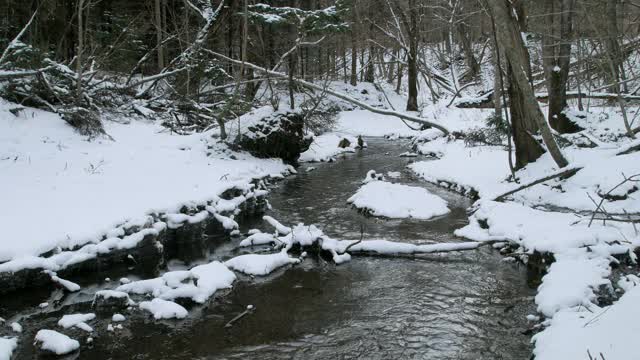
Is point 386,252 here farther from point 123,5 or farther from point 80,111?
point 123,5

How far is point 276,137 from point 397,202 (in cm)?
513

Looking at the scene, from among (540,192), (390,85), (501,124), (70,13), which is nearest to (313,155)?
(501,124)

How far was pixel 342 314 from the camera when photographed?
5.55m

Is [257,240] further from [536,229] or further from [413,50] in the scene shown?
[413,50]

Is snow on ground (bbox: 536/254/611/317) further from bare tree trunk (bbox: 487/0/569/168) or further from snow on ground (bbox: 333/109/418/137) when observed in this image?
snow on ground (bbox: 333/109/418/137)

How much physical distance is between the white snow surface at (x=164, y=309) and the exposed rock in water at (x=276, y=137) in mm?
7888

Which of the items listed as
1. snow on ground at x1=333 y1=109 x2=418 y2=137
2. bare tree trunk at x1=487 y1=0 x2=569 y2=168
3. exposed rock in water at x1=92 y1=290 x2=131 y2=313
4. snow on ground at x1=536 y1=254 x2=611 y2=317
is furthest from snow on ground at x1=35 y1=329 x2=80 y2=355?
snow on ground at x1=333 y1=109 x2=418 y2=137

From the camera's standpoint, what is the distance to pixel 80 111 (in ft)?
36.4

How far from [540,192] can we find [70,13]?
56.9 feet

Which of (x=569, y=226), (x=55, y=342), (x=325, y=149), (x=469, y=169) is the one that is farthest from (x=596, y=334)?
(x=325, y=149)

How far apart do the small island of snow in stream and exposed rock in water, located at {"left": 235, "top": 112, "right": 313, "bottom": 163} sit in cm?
384

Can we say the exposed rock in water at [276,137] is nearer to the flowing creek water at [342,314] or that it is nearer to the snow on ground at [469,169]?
the snow on ground at [469,169]

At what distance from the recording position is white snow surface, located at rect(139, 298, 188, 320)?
5391 millimetres

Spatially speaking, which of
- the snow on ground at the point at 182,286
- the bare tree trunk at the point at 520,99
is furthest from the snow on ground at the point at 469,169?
the snow on ground at the point at 182,286
